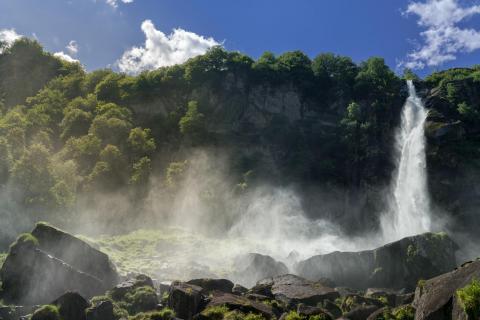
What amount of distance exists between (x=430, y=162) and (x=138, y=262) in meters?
38.4

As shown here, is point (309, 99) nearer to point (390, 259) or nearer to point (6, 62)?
point (390, 259)

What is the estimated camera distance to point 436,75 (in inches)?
A: 3474

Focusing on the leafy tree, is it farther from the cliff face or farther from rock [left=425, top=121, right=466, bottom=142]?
the cliff face

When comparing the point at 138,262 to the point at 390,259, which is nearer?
the point at 390,259

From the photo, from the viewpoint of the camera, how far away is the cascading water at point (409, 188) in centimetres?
5944

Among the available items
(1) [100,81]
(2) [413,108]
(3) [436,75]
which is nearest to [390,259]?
(2) [413,108]

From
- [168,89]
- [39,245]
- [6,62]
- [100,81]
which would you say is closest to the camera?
[39,245]

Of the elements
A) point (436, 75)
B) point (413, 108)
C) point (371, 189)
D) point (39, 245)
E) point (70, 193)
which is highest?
point (436, 75)

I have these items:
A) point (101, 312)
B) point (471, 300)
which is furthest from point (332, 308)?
point (101, 312)

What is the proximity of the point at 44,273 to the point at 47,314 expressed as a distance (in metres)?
6.35

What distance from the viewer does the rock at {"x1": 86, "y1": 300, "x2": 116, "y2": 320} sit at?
29819mm

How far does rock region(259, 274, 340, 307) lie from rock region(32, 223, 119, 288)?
480 inches

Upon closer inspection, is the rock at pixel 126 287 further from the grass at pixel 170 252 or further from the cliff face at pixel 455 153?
the cliff face at pixel 455 153

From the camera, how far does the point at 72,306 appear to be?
30219 millimetres
